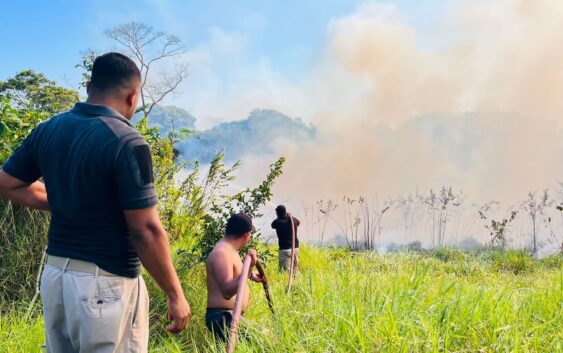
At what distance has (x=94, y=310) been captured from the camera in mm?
2203

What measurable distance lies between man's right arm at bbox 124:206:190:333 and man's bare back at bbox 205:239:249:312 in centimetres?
159

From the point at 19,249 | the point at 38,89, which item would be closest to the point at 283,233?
the point at 19,249

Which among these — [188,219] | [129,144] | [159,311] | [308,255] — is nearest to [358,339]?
[129,144]

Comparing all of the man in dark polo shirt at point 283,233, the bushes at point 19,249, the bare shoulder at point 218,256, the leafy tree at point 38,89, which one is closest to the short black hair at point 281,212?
the man in dark polo shirt at point 283,233

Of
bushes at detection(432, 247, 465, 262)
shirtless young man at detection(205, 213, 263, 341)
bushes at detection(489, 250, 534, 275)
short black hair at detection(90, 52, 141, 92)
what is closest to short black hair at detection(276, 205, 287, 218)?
shirtless young man at detection(205, 213, 263, 341)

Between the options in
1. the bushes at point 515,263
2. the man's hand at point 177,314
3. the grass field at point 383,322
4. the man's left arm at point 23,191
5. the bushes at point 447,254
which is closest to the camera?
the man's hand at point 177,314

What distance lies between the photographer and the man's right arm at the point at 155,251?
2166mm

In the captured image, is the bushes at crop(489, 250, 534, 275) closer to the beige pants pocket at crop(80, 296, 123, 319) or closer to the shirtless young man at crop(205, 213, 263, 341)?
the shirtless young man at crop(205, 213, 263, 341)

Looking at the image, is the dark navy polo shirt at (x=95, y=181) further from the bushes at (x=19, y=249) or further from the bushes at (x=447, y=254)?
the bushes at (x=447, y=254)

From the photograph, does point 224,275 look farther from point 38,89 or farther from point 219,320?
point 38,89

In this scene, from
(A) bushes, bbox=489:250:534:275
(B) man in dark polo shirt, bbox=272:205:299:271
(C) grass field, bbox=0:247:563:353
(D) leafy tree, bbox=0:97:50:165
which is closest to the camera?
(C) grass field, bbox=0:247:563:353

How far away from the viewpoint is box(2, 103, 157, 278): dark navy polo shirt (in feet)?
7.01

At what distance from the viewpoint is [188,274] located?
19.5 feet

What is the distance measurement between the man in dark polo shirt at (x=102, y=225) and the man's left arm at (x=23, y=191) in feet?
0.89
